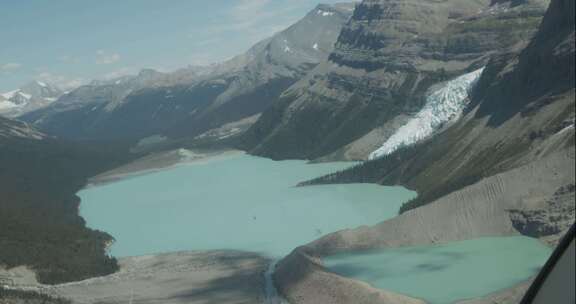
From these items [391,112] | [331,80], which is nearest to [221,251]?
[391,112]

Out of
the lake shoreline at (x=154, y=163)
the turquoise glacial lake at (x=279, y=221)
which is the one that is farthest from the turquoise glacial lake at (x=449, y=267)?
the lake shoreline at (x=154, y=163)

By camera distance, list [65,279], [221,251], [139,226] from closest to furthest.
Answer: [65,279]
[221,251]
[139,226]

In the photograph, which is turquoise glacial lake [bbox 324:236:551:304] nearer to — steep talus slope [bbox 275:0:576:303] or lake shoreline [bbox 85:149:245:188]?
steep talus slope [bbox 275:0:576:303]

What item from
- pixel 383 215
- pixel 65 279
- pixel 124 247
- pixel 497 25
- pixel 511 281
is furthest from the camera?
pixel 497 25

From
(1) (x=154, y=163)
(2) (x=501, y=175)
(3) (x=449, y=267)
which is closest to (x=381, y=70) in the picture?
(1) (x=154, y=163)

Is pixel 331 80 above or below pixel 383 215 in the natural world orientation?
above

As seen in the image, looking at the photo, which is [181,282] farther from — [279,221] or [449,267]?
[279,221]

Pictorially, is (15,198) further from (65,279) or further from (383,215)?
(383,215)
